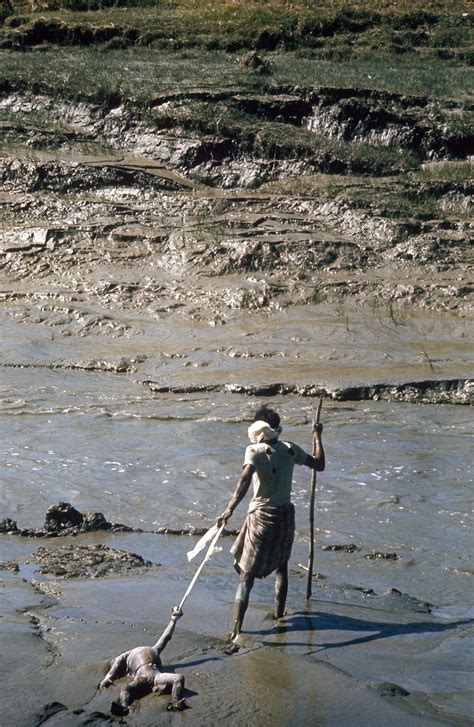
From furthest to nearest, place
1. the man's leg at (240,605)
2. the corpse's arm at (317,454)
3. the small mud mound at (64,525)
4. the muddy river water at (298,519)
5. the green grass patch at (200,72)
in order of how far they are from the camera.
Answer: the green grass patch at (200,72)
the small mud mound at (64,525)
the corpse's arm at (317,454)
the man's leg at (240,605)
the muddy river water at (298,519)

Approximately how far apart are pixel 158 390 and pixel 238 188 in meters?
6.21

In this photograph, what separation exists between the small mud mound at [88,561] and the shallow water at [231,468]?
0.71 meters

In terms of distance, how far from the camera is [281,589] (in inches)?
269

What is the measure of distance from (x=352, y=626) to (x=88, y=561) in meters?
1.96

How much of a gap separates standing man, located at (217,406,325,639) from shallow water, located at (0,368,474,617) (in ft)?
3.32

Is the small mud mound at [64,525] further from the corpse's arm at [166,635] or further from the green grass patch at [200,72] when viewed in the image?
the green grass patch at [200,72]

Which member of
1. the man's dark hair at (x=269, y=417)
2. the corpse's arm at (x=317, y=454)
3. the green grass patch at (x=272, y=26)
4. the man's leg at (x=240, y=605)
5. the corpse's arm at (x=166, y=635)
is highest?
the green grass patch at (x=272, y=26)

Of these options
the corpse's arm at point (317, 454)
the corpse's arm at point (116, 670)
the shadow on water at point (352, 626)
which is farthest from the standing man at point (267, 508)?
the corpse's arm at point (116, 670)

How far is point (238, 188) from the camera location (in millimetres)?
17781

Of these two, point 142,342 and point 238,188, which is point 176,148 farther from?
point 142,342

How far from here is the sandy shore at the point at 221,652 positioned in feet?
18.1

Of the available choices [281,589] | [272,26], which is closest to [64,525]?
[281,589]

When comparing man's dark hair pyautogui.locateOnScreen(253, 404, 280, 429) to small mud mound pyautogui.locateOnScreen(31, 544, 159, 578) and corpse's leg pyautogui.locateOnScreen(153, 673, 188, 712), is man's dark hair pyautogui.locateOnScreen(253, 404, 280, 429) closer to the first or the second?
small mud mound pyautogui.locateOnScreen(31, 544, 159, 578)

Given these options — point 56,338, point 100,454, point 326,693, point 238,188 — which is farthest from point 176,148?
point 326,693
